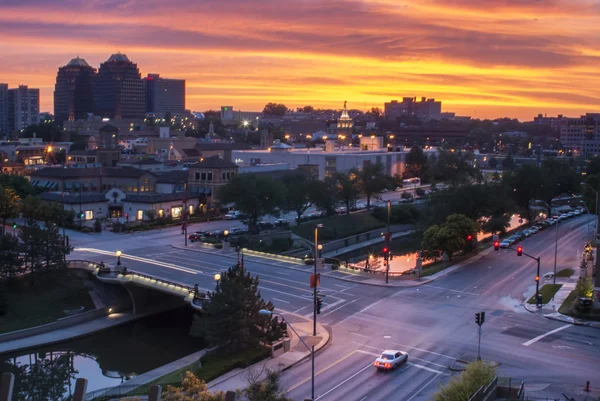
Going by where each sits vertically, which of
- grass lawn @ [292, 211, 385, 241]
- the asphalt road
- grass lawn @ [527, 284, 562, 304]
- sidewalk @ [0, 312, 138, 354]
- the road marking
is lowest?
sidewalk @ [0, 312, 138, 354]

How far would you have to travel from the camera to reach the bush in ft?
67.9

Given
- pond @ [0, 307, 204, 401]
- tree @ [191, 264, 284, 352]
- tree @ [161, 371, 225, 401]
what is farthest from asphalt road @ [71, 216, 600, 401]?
tree @ [161, 371, 225, 401]

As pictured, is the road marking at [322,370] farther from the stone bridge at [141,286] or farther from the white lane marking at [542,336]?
the stone bridge at [141,286]

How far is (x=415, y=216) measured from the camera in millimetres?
89688

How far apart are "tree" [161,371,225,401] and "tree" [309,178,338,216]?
60658 mm

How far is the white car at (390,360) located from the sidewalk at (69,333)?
22.4 meters

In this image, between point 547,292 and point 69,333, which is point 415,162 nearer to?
point 547,292

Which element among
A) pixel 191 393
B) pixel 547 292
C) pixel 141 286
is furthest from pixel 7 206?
pixel 191 393

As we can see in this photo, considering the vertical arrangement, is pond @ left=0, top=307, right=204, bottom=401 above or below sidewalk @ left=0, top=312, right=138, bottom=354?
below

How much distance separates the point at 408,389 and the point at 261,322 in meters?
9.34

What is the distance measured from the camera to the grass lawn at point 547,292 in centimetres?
4248

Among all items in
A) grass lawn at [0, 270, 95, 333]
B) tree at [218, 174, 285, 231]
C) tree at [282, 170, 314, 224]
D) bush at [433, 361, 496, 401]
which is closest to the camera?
bush at [433, 361, 496, 401]

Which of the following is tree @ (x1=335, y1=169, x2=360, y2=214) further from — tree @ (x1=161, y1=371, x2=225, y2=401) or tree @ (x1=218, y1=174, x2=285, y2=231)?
tree @ (x1=161, y1=371, x2=225, y2=401)

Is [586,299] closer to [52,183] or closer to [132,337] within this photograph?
[132,337]
